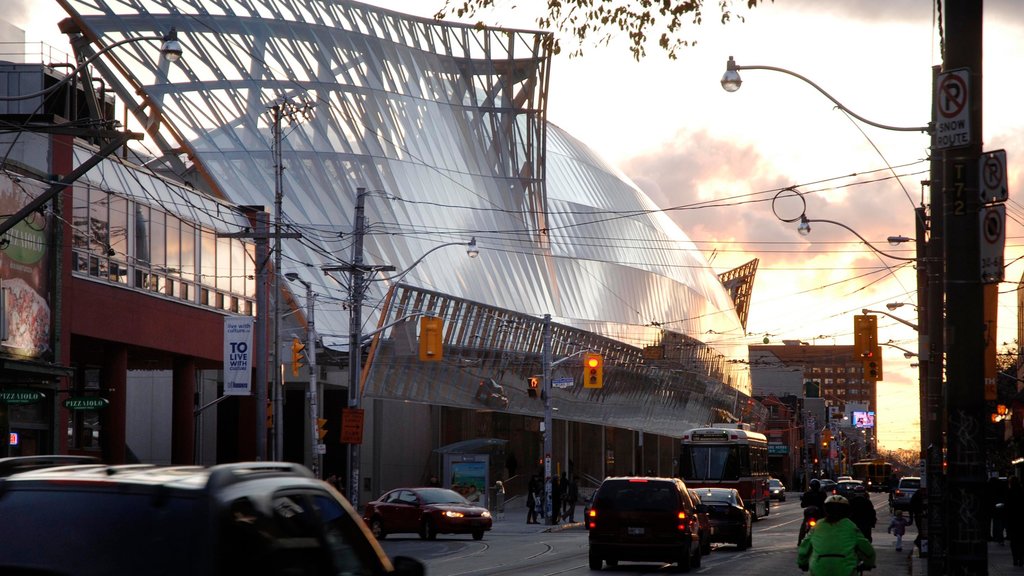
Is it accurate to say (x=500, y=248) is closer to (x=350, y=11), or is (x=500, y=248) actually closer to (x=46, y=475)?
(x=350, y=11)

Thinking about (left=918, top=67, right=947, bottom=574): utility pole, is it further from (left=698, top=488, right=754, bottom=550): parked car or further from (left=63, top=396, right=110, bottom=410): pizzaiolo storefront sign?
(left=63, top=396, right=110, bottom=410): pizzaiolo storefront sign

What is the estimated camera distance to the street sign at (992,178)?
9.98 meters

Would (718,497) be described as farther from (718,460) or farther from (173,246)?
(173,246)

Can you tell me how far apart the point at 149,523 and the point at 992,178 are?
6925mm

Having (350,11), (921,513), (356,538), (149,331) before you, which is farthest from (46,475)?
(350,11)

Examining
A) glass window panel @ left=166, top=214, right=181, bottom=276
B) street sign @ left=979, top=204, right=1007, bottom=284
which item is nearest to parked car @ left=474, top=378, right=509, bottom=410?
glass window panel @ left=166, top=214, right=181, bottom=276

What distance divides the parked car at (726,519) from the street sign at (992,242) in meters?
23.5

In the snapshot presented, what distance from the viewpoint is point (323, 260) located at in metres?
64.2

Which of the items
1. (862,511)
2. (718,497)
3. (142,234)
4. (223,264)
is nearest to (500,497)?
(223,264)

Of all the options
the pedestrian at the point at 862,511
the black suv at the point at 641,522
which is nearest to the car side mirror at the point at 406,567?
the pedestrian at the point at 862,511

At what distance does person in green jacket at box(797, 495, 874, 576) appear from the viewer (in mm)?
11984

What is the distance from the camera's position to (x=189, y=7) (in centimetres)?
6631

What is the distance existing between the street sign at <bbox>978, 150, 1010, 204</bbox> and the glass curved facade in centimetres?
4327

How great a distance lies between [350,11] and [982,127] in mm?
65887
